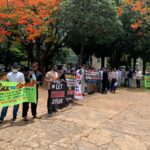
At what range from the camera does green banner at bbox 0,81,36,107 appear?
29.2 feet

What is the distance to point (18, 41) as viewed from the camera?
85.6ft

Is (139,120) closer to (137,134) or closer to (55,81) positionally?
(137,134)

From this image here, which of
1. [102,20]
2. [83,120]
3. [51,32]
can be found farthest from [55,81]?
[51,32]

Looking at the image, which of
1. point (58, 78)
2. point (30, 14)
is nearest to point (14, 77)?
point (58, 78)

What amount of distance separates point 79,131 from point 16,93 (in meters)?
2.13

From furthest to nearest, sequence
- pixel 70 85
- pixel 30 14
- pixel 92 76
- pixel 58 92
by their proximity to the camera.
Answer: pixel 30 14 → pixel 92 76 → pixel 70 85 → pixel 58 92

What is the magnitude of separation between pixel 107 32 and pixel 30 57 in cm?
864

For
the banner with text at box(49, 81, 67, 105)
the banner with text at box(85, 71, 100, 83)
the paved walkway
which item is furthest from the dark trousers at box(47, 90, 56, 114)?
the banner with text at box(85, 71, 100, 83)

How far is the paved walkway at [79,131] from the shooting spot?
7.53 meters

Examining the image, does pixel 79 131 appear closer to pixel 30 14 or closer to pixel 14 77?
pixel 14 77

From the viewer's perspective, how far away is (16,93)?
921cm

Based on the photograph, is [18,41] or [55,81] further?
[18,41]

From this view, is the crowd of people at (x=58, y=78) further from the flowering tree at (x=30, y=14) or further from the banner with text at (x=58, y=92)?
the flowering tree at (x=30, y=14)

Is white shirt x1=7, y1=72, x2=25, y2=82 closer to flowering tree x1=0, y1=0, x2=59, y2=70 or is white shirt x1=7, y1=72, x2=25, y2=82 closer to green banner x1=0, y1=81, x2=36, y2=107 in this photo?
green banner x1=0, y1=81, x2=36, y2=107
